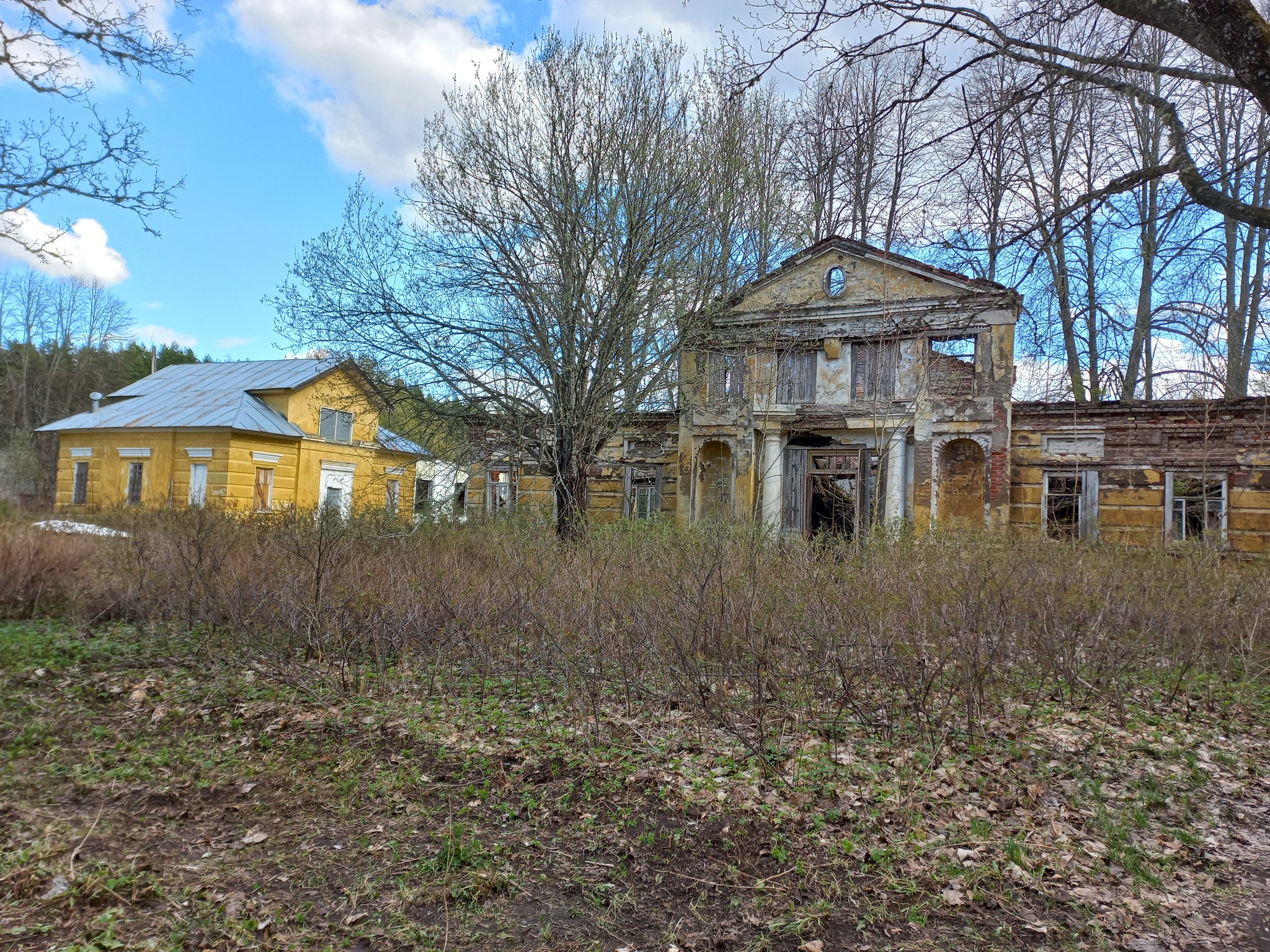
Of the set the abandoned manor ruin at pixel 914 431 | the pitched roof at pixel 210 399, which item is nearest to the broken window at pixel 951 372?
the abandoned manor ruin at pixel 914 431

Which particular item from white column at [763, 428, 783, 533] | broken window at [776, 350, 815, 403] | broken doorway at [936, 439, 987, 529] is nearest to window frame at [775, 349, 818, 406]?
broken window at [776, 350, 815, 403]

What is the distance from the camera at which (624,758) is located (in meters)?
4.98

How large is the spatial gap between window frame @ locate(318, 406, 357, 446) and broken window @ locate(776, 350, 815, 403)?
15327mm

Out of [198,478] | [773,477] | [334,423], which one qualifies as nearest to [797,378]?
[773,477]

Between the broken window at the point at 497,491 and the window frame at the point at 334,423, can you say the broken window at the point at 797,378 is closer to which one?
the broken window at the point at 497,491

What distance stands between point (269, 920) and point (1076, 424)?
18.8 m

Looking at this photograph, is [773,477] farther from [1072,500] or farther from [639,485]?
[1072,500]

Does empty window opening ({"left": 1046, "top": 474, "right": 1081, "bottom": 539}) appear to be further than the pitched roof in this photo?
No

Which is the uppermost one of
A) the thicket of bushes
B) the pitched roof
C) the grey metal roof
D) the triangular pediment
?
the triangular pediment

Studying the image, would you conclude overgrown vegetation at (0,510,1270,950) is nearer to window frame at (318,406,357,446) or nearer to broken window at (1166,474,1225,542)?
broken window at (1166,474,1225,542)

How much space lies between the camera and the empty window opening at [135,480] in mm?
24938

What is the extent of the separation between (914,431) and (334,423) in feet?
65.0

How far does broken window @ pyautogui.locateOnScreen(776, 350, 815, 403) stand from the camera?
19.2 metres

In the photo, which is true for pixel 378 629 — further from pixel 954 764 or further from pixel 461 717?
pixel 954 764
